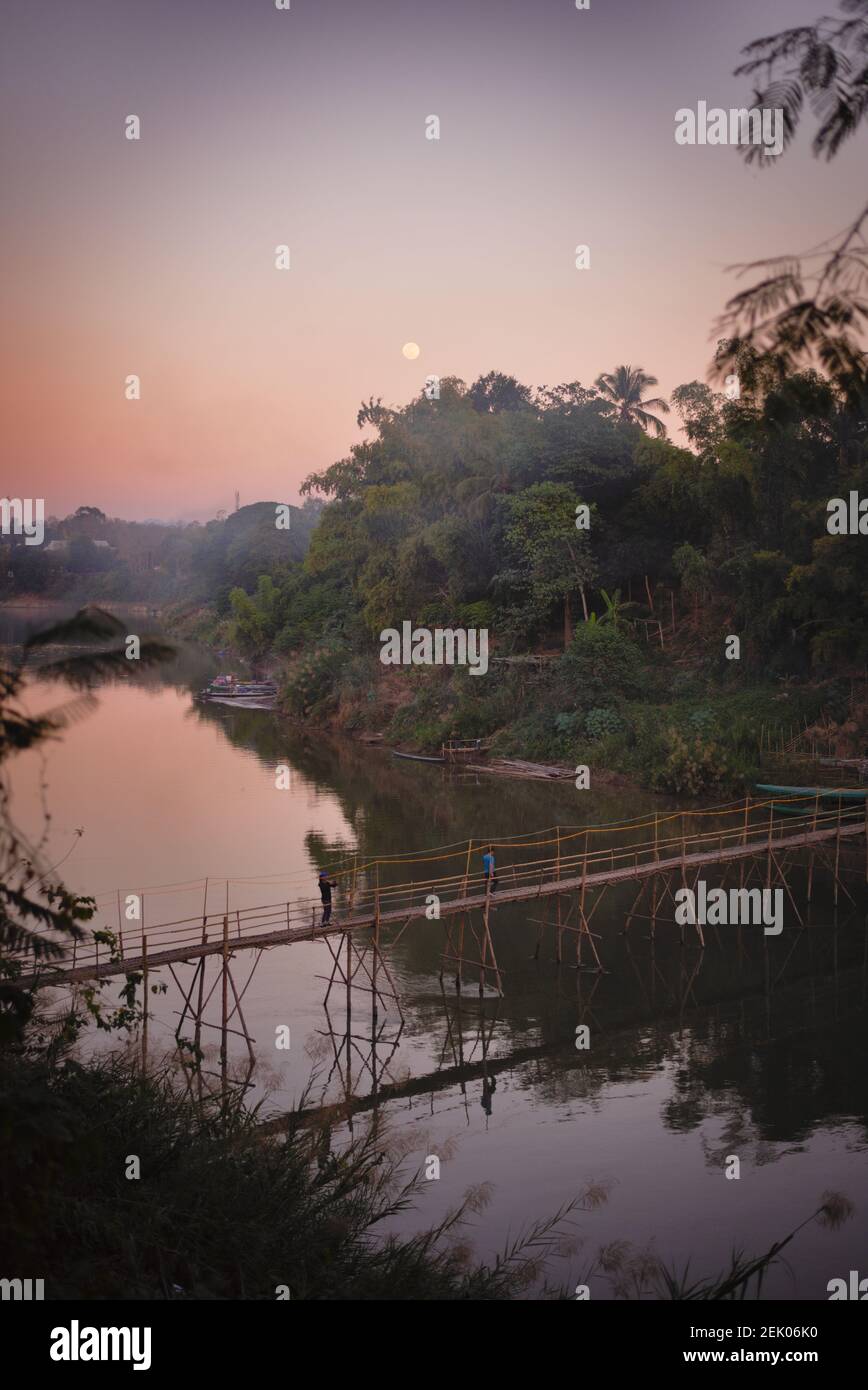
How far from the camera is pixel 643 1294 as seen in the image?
12.0m

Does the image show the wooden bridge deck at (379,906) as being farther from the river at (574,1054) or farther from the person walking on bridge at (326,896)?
the river at (574,1054)

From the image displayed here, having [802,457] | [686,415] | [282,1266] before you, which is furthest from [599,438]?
[282,1266]

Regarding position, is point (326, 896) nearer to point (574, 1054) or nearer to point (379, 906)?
point (379, 906)

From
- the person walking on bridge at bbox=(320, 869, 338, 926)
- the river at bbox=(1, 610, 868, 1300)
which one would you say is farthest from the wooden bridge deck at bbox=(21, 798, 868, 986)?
the river at bbox=(1, 610, 868, 1300)

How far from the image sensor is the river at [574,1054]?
1369 centimetres

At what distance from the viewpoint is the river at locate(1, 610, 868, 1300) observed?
13.7 metres

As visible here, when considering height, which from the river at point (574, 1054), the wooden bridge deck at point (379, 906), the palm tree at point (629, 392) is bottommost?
the river at point (574, 1054)

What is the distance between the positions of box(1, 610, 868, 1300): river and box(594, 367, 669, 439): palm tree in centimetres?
3360

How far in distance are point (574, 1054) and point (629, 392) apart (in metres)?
48.7

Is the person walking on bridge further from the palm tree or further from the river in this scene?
the palm tree

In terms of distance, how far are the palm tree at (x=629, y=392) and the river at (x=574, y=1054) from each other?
110 ft

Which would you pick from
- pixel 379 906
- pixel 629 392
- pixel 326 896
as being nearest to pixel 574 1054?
pixel 326 896

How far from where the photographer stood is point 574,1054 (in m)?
18.3

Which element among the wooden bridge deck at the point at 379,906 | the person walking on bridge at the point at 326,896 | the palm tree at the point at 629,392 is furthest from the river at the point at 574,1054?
the palm tree at the point at 629,392
